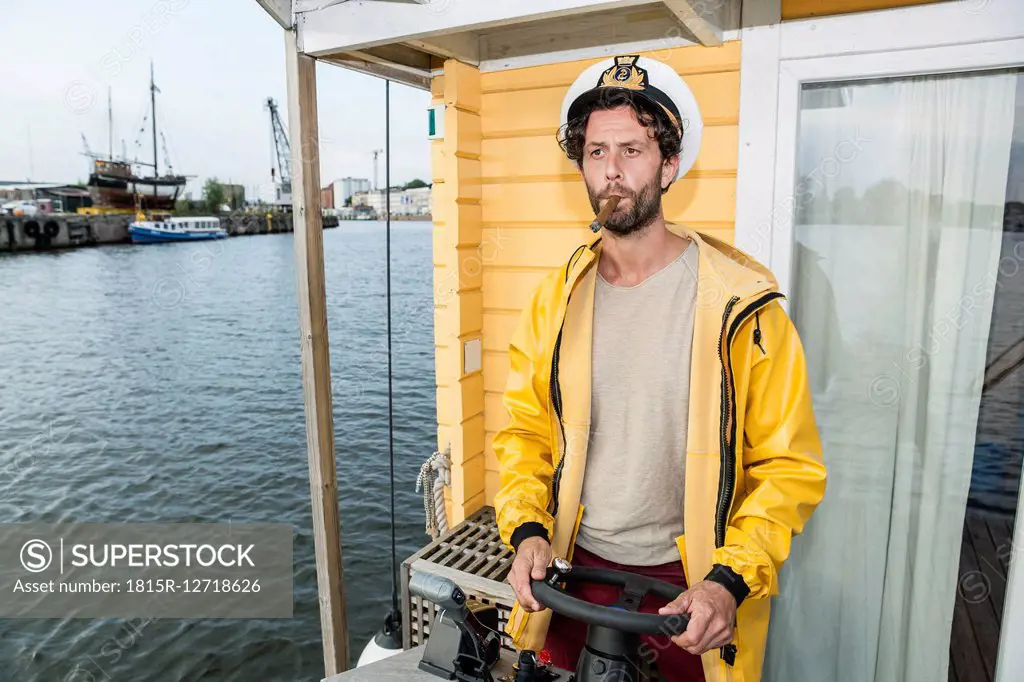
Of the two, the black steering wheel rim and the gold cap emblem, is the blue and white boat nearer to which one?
the gold cap emblem

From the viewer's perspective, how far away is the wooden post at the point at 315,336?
2781 millimetres

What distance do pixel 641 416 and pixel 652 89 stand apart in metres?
0.87

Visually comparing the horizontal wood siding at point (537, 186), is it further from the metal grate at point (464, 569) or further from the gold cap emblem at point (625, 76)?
the gold cap emblem at point (625, 76)

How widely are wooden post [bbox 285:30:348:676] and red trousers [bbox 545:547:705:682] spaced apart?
1.52m

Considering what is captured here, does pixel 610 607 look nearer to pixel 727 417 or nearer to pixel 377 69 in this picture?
pixel 727 417

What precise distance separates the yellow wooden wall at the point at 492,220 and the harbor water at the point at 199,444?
475 cm

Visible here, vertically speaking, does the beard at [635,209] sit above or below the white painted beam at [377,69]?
below

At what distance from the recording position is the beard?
72.6 inches

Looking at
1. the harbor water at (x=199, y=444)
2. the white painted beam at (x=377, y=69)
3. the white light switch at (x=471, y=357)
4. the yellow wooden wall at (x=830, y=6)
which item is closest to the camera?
the yellow wooden wall at (x=830, y=6)

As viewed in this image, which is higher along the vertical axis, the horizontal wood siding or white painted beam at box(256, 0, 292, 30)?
white painted beam at box(256, 0, 292, 30)

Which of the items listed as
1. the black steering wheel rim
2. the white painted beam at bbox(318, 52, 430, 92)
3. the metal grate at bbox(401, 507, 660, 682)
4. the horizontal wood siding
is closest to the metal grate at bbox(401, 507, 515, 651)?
the metal grate at bbox(401, 507, 660, 682)

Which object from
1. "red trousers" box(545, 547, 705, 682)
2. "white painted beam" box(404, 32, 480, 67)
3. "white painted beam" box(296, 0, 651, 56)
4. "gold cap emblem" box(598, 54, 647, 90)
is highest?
"white painted beam" box(404, 32, 480, 67)

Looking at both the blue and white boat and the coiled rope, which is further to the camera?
the blue and white boat

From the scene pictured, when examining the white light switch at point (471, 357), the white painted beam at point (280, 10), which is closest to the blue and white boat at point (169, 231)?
the white light switch at point (471, 357)
